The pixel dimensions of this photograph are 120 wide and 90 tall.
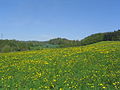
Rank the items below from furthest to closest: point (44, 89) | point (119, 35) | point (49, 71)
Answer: point (119, 35), point (49, 71), point (44, 89)

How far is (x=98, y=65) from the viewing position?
60.2ft

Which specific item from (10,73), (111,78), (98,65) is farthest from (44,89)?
(98,65)

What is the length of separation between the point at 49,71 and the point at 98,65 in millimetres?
4188

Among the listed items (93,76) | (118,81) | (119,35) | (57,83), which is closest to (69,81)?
(57,83)

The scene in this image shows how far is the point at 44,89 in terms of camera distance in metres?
12.3

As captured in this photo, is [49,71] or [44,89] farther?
[49,71]

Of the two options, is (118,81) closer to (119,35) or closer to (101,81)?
(101,81)

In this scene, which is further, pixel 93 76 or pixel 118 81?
pixel 93 76

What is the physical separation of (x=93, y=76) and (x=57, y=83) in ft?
8.77

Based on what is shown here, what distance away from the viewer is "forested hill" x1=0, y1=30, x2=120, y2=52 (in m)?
106

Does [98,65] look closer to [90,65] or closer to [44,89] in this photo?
[90,65]

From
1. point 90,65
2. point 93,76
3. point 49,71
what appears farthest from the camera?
point 90,65

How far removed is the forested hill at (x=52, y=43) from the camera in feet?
347

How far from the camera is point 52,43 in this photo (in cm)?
16300
